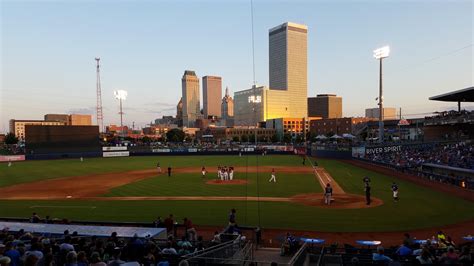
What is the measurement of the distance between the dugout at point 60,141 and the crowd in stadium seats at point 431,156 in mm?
55744

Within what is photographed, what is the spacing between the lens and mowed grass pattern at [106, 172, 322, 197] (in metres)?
29.3

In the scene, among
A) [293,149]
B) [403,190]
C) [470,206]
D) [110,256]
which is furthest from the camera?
[293,149]

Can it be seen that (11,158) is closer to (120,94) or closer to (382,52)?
(120,94)

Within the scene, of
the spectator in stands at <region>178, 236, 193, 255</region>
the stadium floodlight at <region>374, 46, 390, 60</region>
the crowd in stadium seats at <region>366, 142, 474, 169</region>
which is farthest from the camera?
the stadium floodlight at <region>374, 46, 390, 60</region>

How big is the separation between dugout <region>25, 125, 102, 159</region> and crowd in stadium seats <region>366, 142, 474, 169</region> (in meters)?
55.7

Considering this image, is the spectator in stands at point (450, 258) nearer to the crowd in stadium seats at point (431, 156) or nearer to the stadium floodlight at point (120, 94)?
the crowd in stadium seats at point (431, 156)

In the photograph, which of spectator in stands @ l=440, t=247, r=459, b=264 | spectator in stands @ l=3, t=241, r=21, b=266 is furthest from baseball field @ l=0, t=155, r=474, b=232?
spectator in stands @ l=3, t=241, r=21, b=266

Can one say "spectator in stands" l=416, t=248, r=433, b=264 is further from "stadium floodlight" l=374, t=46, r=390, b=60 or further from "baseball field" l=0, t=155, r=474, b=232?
"stadium floodlight" l=374, t=46, r=390, b=60

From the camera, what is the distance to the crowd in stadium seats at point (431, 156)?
37.7m

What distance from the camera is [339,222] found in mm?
19125

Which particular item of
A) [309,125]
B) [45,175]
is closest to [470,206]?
[45,175]

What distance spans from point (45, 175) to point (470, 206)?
45.4 m

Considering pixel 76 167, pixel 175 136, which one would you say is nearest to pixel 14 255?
pixel 76 167

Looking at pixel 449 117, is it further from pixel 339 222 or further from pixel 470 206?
pixel 339 222
